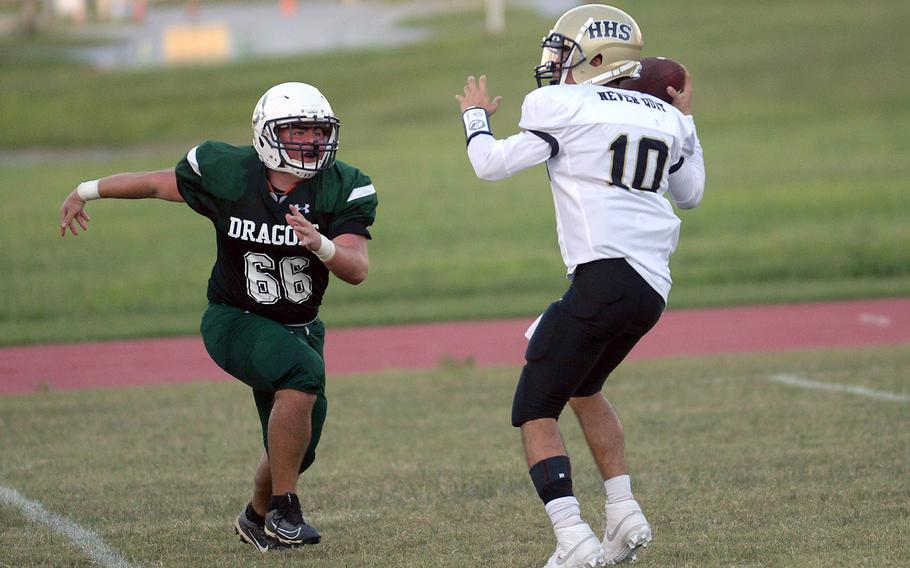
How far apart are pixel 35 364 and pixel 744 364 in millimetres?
5862

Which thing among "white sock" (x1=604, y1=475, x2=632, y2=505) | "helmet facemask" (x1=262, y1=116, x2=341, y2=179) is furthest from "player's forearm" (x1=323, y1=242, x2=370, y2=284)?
"white sock" (x1=604, y1=475, x2=632, y2=505)

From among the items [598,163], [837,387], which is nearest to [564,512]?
[598,163]

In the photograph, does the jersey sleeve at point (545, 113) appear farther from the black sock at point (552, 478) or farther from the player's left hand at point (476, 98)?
the black sock at point (552, 478)

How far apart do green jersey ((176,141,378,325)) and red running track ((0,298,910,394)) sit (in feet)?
17.4

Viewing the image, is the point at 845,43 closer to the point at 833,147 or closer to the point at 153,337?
the point at 833,147

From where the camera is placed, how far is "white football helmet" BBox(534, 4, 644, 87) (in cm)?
539

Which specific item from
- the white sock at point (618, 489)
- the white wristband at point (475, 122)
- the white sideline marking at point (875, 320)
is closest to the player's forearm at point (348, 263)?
the white wristband at point (475, 122)

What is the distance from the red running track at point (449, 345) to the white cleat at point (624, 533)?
19.1ft

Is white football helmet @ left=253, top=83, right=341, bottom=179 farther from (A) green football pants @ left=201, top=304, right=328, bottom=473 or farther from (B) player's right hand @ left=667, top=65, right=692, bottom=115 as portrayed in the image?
(B) player's right hand @ left=667, top=65, right=692, bottom=115

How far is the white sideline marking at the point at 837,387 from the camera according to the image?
28.6 ft

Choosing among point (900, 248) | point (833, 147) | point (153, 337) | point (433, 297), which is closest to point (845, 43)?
point (833, 147)

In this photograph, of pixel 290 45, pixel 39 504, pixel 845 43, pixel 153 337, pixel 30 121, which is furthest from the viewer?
pixel 290 45

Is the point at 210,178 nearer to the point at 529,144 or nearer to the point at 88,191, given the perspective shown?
the point at 88,191

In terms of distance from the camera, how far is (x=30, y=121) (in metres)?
36.8
